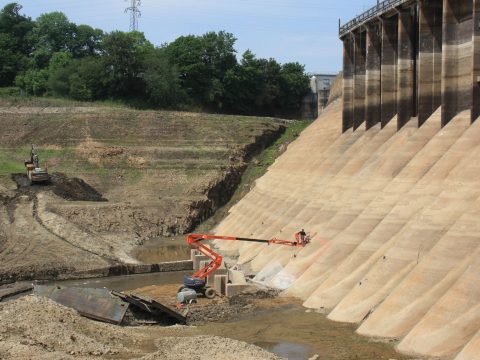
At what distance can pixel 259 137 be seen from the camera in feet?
268

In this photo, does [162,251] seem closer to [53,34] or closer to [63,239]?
[63,239]

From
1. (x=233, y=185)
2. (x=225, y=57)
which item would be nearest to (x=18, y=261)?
(x=233, y=185)

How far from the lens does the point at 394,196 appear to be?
37.7 m

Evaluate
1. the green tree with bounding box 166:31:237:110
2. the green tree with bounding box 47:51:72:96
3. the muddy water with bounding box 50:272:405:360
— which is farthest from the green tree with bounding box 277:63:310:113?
the muddy water with bounding box 50:272:405:360

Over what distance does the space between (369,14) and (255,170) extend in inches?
920

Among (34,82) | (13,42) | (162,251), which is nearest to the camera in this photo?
(162,251)

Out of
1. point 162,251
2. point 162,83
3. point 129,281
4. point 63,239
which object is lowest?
point 162,251

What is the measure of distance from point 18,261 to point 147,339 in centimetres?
2188

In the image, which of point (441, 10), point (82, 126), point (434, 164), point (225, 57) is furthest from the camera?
point (225, 57)

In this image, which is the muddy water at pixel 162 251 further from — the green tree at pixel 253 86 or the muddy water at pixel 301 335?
the green tree at pixel 253 86

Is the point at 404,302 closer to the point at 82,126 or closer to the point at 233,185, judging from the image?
Result: the point at 233,185

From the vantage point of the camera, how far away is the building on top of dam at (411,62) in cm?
4228

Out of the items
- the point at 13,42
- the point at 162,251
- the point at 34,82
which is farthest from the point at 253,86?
the point at 162,251

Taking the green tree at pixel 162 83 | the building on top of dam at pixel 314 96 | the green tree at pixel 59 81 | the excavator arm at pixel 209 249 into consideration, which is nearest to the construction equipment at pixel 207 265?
the excavator arm at pixel 209 249
